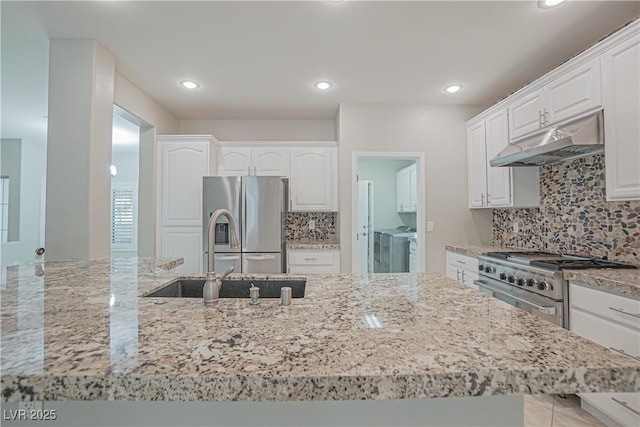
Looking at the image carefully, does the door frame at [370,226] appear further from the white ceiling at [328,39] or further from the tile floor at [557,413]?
the tile floor at [557,413]

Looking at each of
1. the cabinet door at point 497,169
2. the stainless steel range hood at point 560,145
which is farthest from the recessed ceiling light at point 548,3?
the cabinet door at point 497,169

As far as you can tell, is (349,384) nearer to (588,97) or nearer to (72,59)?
(588,97)

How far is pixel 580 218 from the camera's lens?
259 centimetres

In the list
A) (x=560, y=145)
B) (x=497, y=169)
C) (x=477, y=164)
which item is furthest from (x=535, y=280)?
(x=477, y=164)

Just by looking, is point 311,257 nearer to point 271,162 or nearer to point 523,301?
point 271,162

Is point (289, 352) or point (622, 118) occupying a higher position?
point (622, 118)

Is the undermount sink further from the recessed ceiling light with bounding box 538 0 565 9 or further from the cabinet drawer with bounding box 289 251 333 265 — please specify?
the recessed ceiling light with bounding box 538 0 565 9

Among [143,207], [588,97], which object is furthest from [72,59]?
[588,97]

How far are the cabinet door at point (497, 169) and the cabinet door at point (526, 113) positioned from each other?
95 millimetres

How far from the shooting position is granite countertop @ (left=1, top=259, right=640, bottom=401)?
23.7 inches

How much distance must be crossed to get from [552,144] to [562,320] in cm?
118

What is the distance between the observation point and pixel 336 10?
203cm

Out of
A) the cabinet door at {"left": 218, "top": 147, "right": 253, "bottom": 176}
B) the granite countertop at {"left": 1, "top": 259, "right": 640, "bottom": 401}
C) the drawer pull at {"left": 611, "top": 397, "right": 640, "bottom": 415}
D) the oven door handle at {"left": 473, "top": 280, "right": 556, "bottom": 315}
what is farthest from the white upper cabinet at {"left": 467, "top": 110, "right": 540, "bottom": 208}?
the cabinet door at {"left": 218, "top": 147, "right": 253, "bottom": 176}

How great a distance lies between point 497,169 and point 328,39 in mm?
2066
